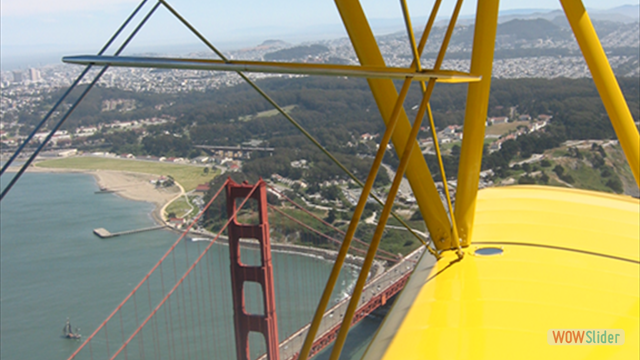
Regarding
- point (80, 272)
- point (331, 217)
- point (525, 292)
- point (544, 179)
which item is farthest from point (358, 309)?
point (544, 179)

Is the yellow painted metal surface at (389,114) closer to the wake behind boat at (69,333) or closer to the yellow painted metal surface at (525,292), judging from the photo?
the yellow painted metal surface at (525,292)

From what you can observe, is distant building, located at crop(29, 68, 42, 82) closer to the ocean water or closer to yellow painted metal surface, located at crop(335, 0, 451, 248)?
the ocean water

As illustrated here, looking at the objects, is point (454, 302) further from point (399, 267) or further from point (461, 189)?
point (399, 267)

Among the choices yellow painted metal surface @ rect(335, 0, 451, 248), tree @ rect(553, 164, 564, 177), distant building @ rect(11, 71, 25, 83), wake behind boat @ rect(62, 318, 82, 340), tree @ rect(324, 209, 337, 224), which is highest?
distant building @ rect(11, 71, 25, 83)

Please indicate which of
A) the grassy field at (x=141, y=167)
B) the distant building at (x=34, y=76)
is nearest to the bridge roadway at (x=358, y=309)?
the grassy field at (x=141, y=167)

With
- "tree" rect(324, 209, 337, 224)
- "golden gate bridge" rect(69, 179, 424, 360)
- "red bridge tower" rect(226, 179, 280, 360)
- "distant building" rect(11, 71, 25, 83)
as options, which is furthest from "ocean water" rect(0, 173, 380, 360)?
"distant building" rect(11, 71, 25, 83)

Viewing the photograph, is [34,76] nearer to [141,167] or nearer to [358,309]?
[141,167]
